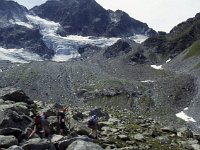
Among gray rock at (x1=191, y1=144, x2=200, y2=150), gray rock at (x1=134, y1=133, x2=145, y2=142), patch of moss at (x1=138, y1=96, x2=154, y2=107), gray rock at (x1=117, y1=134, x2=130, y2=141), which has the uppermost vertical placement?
gray rock at (x1=117, y1=134, x2=130, y2=141)

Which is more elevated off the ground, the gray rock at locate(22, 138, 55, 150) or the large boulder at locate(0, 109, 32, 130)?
the large boulder at locate(0, 109, 32, 130)

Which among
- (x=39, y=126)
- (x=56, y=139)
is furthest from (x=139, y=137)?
(x=39, y=126)

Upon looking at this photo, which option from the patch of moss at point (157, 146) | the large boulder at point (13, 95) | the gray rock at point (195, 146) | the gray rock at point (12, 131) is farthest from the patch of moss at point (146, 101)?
the gray rock at point (12, 131)

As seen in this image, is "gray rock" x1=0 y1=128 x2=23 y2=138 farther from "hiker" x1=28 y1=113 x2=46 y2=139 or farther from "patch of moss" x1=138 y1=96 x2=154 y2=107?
"patch of moss" x1=138 y1=96 x2=154 y2=107

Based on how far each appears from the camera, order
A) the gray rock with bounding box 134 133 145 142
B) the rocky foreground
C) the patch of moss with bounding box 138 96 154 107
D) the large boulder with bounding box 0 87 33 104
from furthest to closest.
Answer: the patch of moss with bounding box 138 96 154 107, the large boulder with bounding box 0 87 33 104, the gray rock with bounding box 134 133 145 142, the rocky foreground

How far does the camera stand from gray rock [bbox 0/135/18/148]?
3059 centimetres

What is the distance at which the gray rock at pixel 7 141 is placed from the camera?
30.6 meters

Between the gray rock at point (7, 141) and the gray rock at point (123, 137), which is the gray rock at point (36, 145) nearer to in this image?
the gray rock at point (7, 141)

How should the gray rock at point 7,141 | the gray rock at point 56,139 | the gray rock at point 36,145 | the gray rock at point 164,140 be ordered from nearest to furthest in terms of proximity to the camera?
the gray rock at point 36,145 < the gray rock at point 7,141 < the gray rock at point 56,139 < the gray rock at point 164,140

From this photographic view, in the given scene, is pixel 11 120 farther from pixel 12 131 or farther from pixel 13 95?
pixel 13 95

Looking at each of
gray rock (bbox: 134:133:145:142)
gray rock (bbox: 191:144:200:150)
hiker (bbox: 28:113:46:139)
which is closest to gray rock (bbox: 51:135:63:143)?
hiker (bbox: 28:113:46:139)

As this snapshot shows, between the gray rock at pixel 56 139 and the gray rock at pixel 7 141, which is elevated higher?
the gray rock at pixel 7 141

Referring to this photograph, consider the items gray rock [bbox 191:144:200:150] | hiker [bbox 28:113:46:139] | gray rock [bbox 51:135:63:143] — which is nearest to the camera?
gray rock [bbox 51:135:63:143]

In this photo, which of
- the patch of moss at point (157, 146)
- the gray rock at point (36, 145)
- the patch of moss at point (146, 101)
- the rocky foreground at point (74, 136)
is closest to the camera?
the gray rock at point (36, 145)
